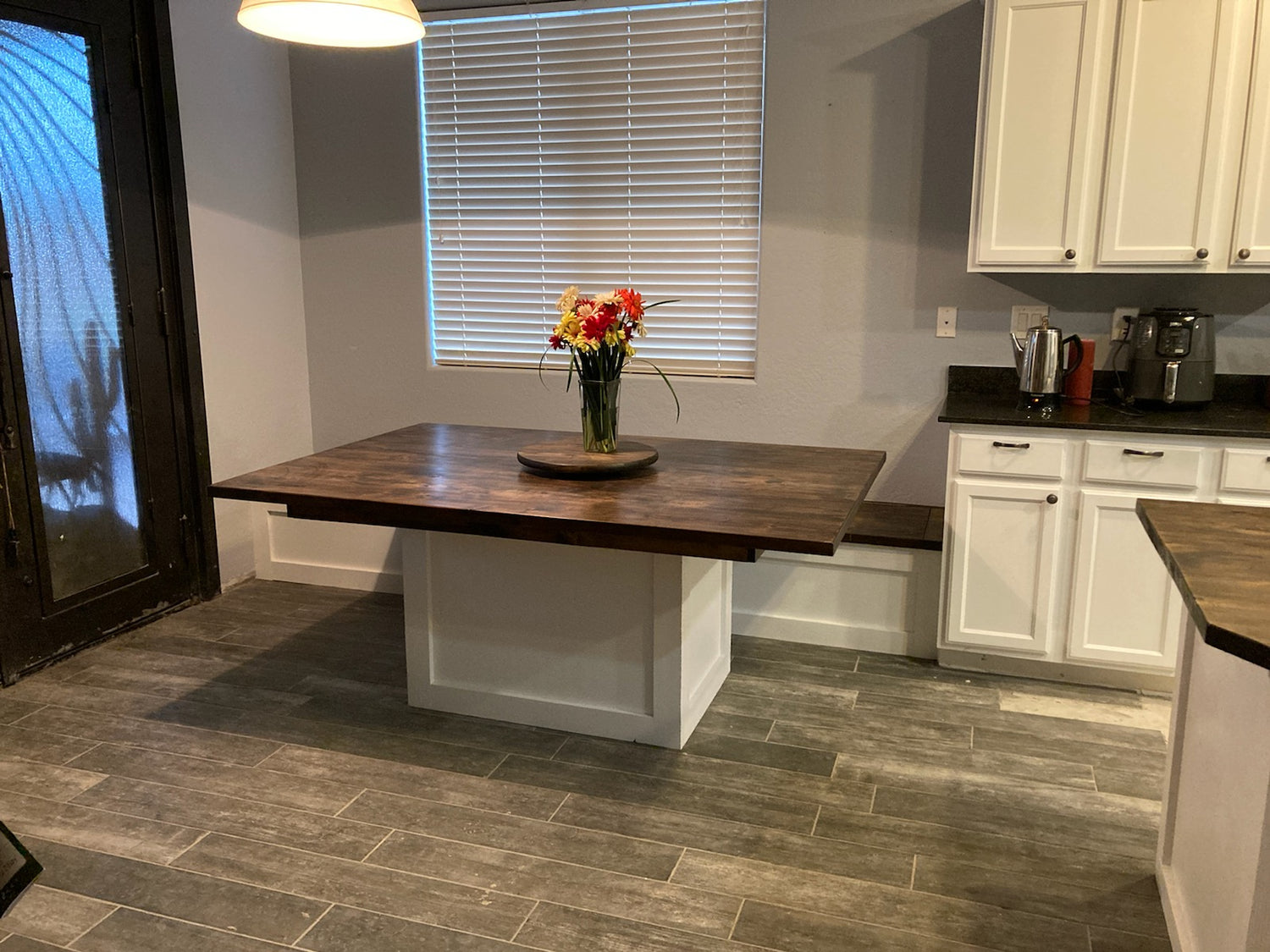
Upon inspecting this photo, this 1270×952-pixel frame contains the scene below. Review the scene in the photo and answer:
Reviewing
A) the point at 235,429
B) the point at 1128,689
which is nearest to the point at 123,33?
the point at 235,429

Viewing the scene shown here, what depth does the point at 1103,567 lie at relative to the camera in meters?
3.11

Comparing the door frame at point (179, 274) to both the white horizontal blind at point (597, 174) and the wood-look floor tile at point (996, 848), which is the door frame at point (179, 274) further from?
the wood-look floor tile at point (996, 848)

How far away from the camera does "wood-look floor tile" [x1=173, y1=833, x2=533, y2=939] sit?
208cm

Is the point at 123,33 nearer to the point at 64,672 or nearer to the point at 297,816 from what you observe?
the point at 64,672

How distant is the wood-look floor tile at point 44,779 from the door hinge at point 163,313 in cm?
167

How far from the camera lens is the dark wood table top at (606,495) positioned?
2.25m

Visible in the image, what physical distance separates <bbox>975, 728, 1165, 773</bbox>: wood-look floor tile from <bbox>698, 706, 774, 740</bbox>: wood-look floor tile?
1.98 feet

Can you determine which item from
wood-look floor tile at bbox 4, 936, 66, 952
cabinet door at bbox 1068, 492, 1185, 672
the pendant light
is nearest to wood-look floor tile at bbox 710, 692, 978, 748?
cabinet door at bbox 1068, 492, 1185, 672

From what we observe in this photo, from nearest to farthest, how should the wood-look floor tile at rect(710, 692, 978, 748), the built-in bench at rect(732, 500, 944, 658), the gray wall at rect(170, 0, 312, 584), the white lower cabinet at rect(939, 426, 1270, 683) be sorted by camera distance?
1. the wood-look floor tile at rect(710, 692, 978, 748)
2. the white lower cabinet at rect(939, 426, 1270, 683)
3. the built-in bench at rect(732, 500, 944, 658)
4. the gray wall at rect(170, 0, 312, 584)

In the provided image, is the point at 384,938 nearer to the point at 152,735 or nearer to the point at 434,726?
the point at 434,726

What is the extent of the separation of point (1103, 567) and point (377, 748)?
225cm

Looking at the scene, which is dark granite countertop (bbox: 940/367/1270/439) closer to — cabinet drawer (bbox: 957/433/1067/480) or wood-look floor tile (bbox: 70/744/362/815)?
cabinet drawer (bbox: 957/433/1067/480)

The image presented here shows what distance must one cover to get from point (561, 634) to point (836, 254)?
5.94 ft

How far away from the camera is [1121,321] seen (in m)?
3.43
